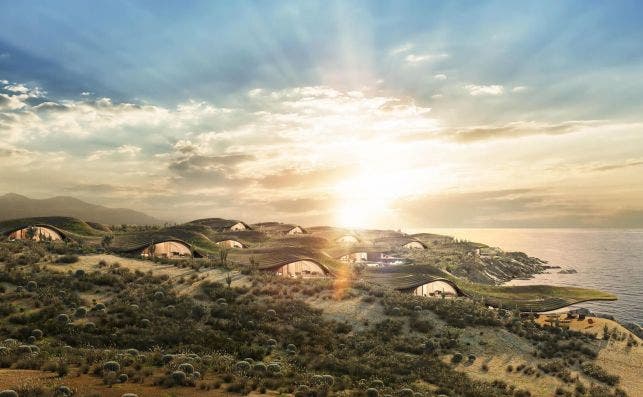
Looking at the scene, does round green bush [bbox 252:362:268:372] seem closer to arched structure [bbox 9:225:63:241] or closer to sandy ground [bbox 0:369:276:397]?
sandy ground [bbox 0:369:276:397]

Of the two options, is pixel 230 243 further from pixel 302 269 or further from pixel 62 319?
pixel 62 319

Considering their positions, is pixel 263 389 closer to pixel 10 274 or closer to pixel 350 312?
pixel 350 312

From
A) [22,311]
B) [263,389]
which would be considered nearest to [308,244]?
[22,311]

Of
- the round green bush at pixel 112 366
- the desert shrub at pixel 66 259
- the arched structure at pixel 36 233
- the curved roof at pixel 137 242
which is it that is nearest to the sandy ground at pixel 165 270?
the desert shrub at pixel 66 259

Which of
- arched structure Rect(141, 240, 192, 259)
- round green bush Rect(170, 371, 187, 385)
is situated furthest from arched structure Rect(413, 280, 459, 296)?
round green bush Rect(170, 371, 187, 385)

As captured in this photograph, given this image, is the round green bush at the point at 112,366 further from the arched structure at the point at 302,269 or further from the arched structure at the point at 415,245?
the arched structure at the point at 415,245

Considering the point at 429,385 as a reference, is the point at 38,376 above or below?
above
